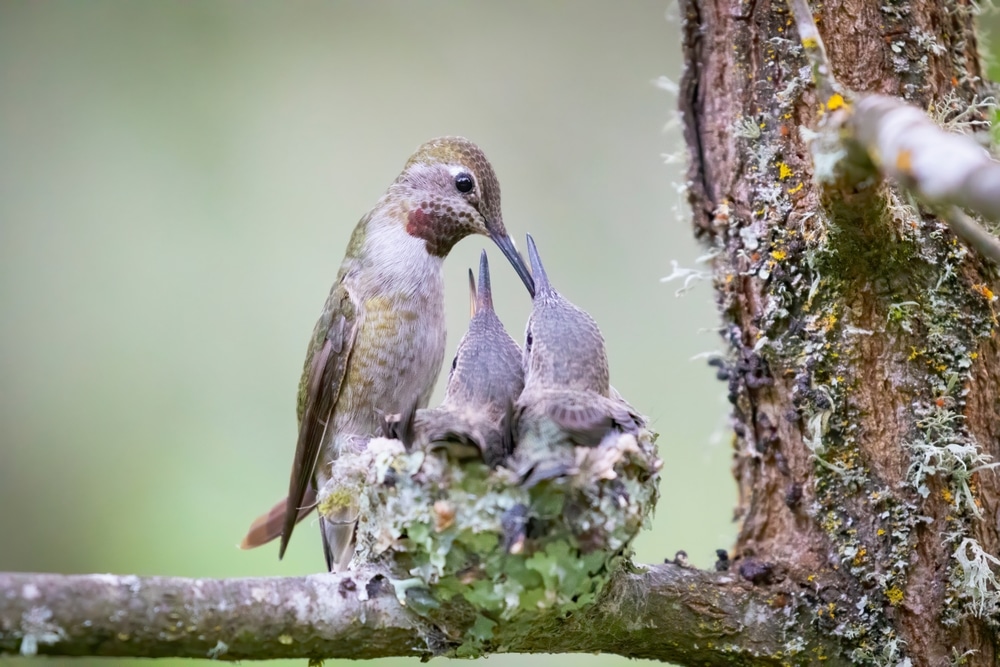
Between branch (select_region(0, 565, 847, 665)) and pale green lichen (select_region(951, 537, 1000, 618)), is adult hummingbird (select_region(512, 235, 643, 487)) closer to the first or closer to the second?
branch (select_region(0, 565, 847, 665))

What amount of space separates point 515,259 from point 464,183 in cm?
32

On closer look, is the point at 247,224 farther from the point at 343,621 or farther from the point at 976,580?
the point at 976,580

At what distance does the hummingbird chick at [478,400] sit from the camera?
5.84ft

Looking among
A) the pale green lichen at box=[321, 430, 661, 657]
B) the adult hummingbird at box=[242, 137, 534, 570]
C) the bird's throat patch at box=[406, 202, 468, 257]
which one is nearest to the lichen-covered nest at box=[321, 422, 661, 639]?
the pale green lichen at box=[321, 430, 661, 657]

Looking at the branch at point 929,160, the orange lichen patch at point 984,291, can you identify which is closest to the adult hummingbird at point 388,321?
the orange lichen patch at point 984,291

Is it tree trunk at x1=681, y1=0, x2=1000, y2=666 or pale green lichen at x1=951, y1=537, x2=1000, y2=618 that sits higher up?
tree trunk at x1=681, y1=0, x2=1000, y2=666

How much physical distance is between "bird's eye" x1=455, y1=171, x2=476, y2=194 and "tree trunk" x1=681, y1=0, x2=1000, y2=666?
925mm

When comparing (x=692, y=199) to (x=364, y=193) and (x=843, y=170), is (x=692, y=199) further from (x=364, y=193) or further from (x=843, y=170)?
(x=364, y=193)

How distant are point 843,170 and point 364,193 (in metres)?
3.67

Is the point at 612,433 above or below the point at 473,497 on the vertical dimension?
above

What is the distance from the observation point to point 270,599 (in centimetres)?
155

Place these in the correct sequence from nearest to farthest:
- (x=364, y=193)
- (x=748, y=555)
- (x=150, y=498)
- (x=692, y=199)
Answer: (x=748, y=555)
(x=692, y=199)
(x=150, y=498)
(x=364, y=193)

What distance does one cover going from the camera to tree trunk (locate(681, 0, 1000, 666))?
1886mm

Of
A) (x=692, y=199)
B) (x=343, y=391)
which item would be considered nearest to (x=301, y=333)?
(x=343, y=391)
